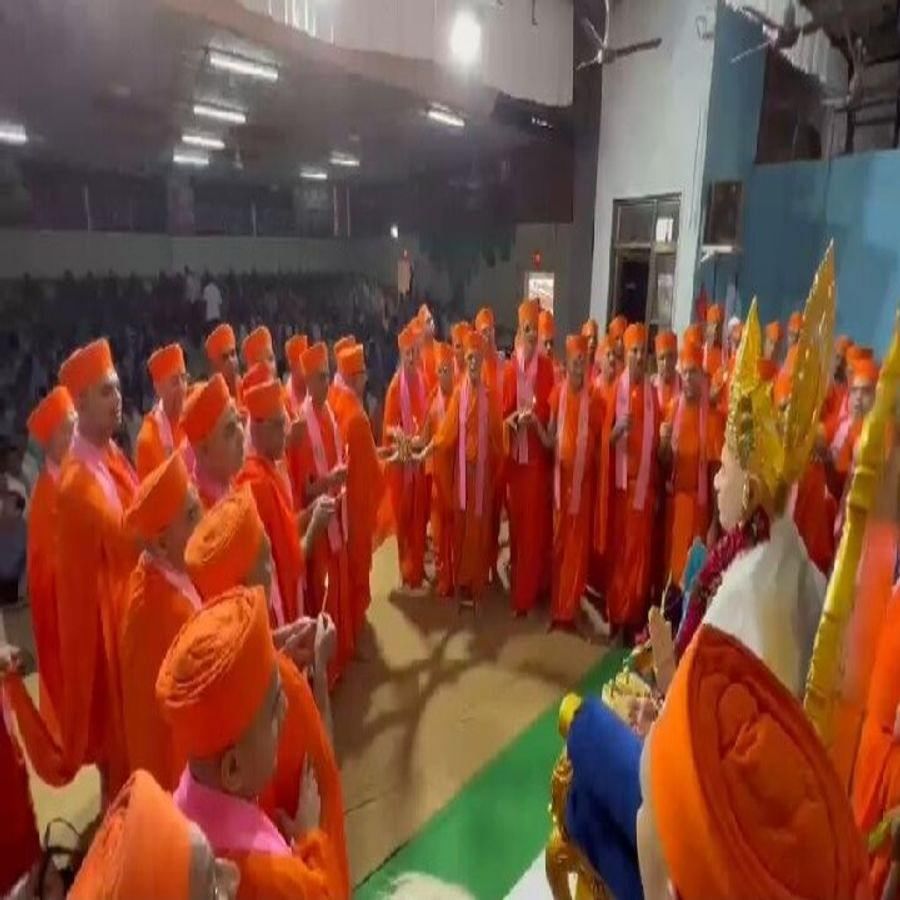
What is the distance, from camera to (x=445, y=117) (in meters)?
6.38

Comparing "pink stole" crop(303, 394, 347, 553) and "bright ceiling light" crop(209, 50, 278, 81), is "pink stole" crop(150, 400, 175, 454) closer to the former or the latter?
"pink stole" crop(303, 394, 347, 553)

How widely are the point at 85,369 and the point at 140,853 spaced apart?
1921mm

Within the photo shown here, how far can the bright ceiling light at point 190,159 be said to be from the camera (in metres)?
4.84

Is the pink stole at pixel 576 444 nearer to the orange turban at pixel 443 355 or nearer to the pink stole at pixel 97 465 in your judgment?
the orange turban at pixel 443 355

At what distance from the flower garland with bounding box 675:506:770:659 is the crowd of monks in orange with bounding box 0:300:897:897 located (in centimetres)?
54

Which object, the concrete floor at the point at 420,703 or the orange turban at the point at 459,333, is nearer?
the concrete floor at the point at 420,703

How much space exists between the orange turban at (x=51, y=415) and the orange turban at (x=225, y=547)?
3.73ft

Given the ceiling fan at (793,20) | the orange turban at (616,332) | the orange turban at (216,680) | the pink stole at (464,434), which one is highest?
the ceiling fan at (793,20)

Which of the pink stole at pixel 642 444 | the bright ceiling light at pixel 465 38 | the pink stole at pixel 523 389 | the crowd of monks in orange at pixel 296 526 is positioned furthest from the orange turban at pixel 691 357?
the bright ceiling light at pixel 465 38

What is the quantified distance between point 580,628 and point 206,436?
2.44m

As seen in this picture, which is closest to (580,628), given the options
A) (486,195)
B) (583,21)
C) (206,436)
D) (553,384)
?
(553,384)

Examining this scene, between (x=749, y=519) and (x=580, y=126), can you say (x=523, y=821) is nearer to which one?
(x=749, y=519)

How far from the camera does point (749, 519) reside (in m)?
1.51

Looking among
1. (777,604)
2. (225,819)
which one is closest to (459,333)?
(777,604)
